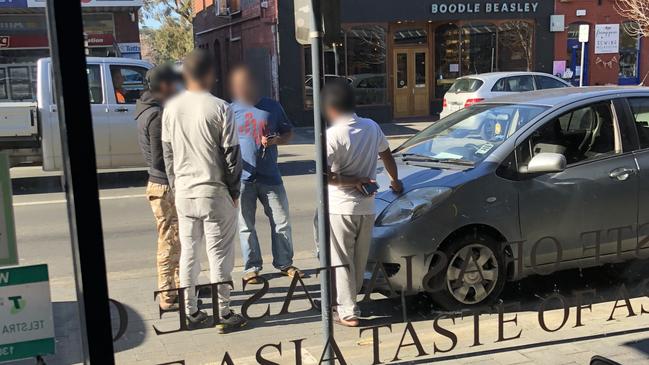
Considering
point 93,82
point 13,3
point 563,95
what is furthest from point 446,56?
point 13,3

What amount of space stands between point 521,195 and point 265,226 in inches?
126

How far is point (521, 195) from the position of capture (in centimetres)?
441

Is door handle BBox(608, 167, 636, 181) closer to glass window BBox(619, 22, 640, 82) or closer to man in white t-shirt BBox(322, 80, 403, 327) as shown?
man in white t-shirt BBox(322, 80, 403, 327)

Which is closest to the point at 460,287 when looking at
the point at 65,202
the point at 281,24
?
the point at 281,24

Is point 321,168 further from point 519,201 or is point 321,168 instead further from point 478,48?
point 478,48

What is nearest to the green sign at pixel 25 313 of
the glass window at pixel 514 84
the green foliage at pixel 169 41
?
the green foliage at pixel 169 41

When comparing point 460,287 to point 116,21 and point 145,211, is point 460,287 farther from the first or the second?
point 145,211

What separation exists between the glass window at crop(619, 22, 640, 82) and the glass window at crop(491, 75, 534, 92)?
6.43m

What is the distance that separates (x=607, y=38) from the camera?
1784cm

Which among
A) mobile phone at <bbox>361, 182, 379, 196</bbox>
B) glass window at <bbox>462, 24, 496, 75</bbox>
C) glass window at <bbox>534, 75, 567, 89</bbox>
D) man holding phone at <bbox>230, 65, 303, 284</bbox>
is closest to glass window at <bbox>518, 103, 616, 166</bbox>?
mobile phone at <bbox>361, 182, 379, 196</bbox>

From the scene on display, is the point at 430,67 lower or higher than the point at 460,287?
higher

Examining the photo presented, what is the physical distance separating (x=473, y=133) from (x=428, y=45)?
197 inches

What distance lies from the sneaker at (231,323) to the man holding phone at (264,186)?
0.37 meters

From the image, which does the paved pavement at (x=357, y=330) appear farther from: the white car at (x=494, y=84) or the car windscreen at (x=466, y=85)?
the white car at (x=494, y=84)
